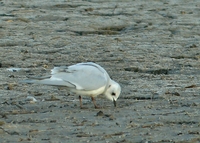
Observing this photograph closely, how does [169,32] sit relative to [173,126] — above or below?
below

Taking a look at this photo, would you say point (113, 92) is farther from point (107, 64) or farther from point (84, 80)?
point (107, 64)

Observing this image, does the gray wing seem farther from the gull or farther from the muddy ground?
the muddy ground

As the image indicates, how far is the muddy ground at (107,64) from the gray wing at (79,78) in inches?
7.8

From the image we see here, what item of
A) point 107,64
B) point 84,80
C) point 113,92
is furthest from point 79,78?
point 107,64

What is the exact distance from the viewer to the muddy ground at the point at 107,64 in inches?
214

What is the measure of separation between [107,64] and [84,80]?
218cm

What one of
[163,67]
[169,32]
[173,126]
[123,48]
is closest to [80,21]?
[169,32]

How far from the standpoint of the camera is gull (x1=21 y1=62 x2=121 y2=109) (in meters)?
6.25

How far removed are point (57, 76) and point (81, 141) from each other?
52.8 inches

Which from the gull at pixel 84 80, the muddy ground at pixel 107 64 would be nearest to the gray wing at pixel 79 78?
the gull at pixel 84 80

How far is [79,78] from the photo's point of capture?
631cm

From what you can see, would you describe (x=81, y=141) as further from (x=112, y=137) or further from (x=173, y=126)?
(x=173, y=126)

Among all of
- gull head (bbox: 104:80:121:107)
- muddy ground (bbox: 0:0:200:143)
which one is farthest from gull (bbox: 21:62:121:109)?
muddy ground (bbox: 0:0:200:143)

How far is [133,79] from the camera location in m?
7.62
